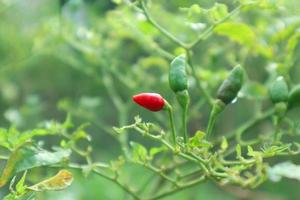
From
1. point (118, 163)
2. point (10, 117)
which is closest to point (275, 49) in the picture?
point (118, 163)

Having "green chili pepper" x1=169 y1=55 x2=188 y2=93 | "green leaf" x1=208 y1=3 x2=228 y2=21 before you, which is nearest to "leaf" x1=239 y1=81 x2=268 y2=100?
"green leaf" x1=208 y1=3 x2=228 y2=21

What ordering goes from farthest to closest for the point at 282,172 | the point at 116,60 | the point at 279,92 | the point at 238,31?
the point at 116,60, the point at 238,31, the point at 279,92, the point at 282,172

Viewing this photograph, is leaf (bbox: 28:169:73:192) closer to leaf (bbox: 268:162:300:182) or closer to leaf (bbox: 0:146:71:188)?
leaf (bbox: 0:146:71:188)

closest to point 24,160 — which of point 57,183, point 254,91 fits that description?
point 57,183

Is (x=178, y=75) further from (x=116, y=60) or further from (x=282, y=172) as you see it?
(x=116, y=60)

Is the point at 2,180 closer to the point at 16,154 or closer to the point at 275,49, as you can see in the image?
the point at 16,154

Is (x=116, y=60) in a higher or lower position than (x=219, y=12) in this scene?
lower

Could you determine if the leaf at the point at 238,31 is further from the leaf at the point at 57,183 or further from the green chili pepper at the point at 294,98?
the leaf at the point at 57,183
